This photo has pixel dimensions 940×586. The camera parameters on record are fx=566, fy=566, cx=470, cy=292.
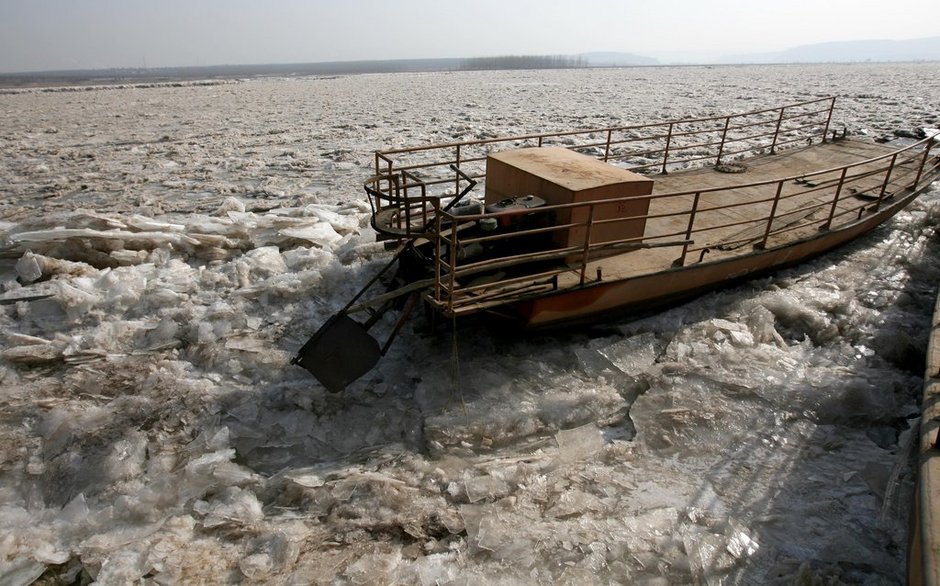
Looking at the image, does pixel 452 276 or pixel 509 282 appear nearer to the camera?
pixel 452 276

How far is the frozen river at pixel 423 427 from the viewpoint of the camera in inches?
145

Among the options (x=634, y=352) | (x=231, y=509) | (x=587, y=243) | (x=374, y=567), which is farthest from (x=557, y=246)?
(x=231, y=509)

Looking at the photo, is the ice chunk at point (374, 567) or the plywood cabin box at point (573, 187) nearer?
the ice chunk at point (374, 567)

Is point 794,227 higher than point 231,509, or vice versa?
point 794,227

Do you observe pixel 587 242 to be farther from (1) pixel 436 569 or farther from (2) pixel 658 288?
(1) pixel 436 569

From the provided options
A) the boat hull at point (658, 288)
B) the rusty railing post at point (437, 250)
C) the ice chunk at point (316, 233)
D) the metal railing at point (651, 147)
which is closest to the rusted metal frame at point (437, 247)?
the rusty railing post at point (437, 250)

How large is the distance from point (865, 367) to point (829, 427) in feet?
4.10

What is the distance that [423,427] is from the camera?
491 centimetres

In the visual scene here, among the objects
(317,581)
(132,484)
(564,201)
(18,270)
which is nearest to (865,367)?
(564,201)

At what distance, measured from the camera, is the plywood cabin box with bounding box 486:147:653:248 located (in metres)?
5.75

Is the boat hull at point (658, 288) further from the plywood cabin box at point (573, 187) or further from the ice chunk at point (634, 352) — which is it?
the plywood cabin box at point (573, 187)

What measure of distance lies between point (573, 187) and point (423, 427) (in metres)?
2.75

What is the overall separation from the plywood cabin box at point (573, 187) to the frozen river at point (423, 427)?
1.09 m

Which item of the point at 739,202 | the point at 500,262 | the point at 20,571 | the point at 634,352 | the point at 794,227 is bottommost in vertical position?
the point at 20,571
